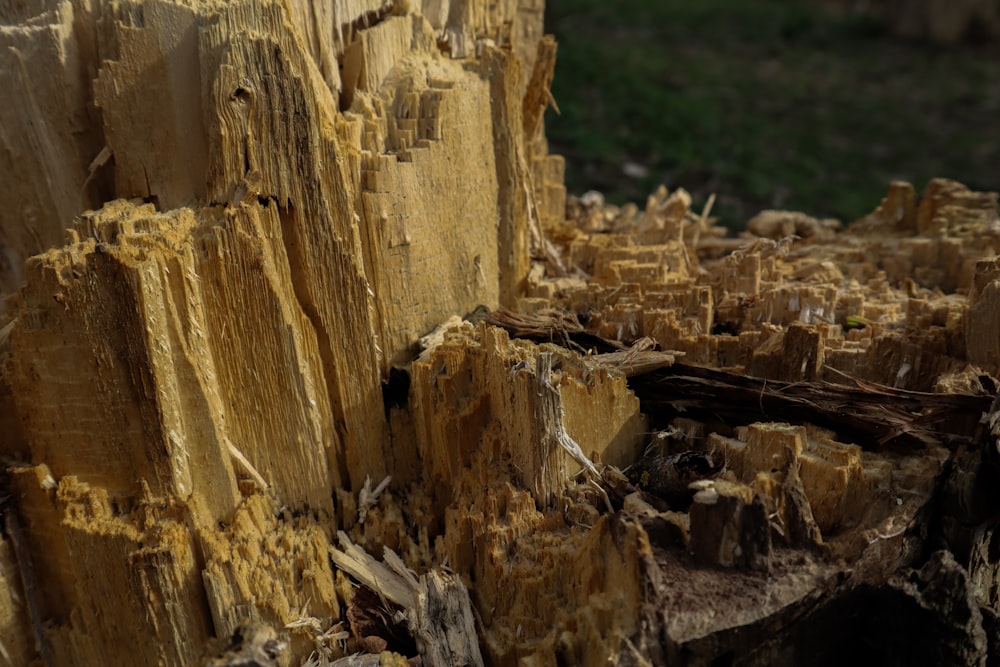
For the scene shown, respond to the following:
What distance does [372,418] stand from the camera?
9.79 ft

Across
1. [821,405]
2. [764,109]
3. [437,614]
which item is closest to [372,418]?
[437,614]

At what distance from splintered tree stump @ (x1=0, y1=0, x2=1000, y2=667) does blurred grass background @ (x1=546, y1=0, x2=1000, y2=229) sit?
6003 mm

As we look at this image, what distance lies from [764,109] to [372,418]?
32.9 feet

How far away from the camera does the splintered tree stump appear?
7.93 ft

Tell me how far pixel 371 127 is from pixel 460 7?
869 millimetres

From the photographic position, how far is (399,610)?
2.71 metres

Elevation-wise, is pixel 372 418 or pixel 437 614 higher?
pixel 372 418

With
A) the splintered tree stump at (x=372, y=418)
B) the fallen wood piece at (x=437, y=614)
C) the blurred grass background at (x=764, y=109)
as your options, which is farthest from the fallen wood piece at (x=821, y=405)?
the blurred grass background at (x=764, y=109)

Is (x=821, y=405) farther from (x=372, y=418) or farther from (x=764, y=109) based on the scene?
(x=764, y=109)

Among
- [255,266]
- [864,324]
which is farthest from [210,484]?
[864,324]

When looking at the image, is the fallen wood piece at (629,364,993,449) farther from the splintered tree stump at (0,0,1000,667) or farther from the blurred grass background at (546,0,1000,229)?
the blurred grass background at (546,0,1000,229)

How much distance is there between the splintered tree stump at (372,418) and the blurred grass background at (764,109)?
6003 mm

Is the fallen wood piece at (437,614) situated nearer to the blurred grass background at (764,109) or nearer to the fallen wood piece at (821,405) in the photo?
the fallen wood piece at (821,405)

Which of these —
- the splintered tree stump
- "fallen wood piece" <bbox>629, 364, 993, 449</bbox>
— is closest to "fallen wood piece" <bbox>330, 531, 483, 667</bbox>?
the splintered tree stump
